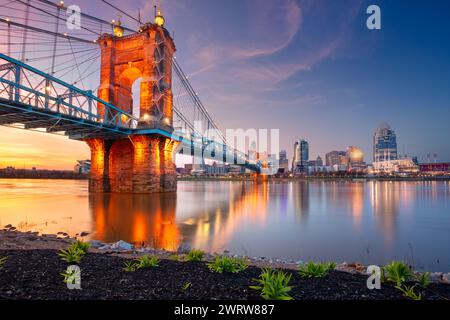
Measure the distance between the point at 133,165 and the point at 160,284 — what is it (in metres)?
33.7

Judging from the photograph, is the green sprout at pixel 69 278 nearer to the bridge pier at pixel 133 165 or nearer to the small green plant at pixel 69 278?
the small green plant at pixel 69 278

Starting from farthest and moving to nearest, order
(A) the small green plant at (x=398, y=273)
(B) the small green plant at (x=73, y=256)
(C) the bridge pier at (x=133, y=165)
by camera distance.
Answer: (C) the bridge pier at (x=133, y=165) < (B) the small green plant at (x=73, y=256) < (A) the small green plant at (x=398, y=273)

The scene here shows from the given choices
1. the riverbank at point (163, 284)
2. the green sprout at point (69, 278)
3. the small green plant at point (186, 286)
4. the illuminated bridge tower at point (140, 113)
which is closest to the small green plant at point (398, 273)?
the riverbank at point (163, 284)

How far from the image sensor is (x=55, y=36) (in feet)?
114

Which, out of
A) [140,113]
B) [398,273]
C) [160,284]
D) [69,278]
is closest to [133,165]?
[140,113]

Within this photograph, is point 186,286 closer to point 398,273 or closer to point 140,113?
point 398,273

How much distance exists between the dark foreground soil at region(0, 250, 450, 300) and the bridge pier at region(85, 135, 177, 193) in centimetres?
2959

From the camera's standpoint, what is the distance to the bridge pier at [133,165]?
113ft

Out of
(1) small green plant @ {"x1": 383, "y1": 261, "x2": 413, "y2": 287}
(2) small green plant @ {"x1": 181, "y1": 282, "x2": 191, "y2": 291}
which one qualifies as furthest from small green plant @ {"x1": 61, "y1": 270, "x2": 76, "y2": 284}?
(1) small green plant @ {"x1": 383, "y1": 261, "x2": 413, "y2": 287}

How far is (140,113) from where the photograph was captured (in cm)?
3650

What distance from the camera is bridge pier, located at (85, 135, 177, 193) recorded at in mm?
34562

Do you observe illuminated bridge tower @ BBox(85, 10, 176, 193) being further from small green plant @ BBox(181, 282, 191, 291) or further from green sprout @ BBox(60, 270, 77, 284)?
small green plant @ BBox(181, 282, 191, 291)
